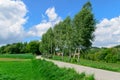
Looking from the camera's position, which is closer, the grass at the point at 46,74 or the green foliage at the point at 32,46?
the grass at the point at 46,74

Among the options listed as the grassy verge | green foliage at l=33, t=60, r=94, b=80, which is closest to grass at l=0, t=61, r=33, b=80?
the grassy verge

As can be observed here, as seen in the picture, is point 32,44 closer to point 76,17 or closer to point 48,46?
point 48,46

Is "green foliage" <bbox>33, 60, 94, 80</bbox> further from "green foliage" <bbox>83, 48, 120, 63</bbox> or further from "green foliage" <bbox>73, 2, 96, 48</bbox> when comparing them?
"green foliage" <bbox>83, 48, 120, 63</bbox>

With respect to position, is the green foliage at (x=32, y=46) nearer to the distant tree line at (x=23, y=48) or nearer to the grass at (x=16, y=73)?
the distant tree line at (x=23, y=48)

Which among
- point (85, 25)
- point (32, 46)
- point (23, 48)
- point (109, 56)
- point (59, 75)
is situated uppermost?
point (32, 46)

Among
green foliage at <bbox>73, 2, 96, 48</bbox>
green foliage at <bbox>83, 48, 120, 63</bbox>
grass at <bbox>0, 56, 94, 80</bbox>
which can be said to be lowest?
grass at <bbox>0, 56, 94, 80</bbox>

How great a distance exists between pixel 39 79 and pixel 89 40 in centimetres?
3237

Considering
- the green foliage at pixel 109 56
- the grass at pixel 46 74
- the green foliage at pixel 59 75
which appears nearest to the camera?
the green foliage at pixel 59 75

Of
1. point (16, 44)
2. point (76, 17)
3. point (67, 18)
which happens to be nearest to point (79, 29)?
point (76, 17)

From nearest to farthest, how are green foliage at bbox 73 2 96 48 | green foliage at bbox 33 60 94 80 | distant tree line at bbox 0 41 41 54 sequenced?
green foliage at bbox 33 60 94 80
green foliage at bbox 73 2 96 48
distant tree line at bbox 0 41 41 54

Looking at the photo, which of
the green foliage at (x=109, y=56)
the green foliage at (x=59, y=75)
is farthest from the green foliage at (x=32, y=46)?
the green foliage at (x=59, y=75)

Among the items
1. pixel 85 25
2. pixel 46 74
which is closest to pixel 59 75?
pixel 46 74

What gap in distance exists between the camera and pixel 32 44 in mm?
165000

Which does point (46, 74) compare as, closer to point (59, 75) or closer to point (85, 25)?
point (59, 75)
